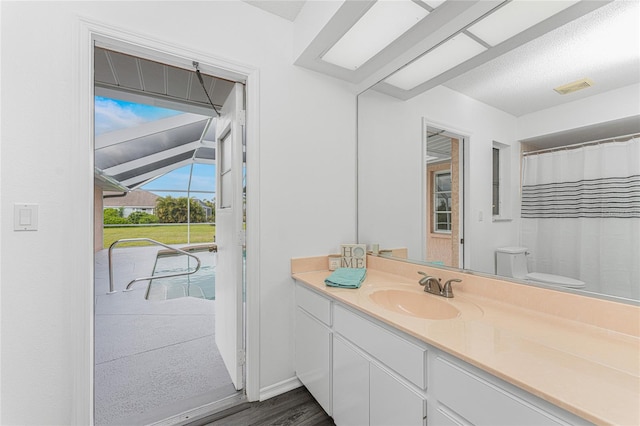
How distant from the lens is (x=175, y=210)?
7.97 metres

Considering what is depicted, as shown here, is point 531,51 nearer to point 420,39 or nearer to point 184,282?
point 420,39

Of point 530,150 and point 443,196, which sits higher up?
point 530,150

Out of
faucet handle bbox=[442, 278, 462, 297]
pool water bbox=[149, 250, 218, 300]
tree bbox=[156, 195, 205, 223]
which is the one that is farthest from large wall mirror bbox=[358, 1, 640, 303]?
tree bbox=[156, 195, 205, 223]

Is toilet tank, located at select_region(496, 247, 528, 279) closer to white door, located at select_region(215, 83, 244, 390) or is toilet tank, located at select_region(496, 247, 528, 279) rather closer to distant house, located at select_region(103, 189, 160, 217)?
white door, located at select_region(215, 83, 244, 390)

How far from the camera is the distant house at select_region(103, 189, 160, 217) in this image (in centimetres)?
760

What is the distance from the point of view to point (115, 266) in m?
5.66

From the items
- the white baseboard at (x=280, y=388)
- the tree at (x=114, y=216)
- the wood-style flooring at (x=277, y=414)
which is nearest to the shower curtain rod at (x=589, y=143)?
the wood-style flooring at (x=277, y=414)

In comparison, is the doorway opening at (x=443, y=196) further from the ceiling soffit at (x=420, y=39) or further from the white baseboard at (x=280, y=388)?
the white baseboard at (x=280, y=388)

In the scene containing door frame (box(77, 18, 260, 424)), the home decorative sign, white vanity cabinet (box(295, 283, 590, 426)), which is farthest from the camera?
the home decorative sign

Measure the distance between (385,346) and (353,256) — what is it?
2.92 ft

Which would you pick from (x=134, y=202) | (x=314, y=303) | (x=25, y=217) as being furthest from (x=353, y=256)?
(x=134, y=202)

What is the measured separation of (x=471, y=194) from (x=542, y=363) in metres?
0.89

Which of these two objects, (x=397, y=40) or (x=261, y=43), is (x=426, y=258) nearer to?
(x=397, y=40)

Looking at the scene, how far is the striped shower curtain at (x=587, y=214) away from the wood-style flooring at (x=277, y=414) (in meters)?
1.44
